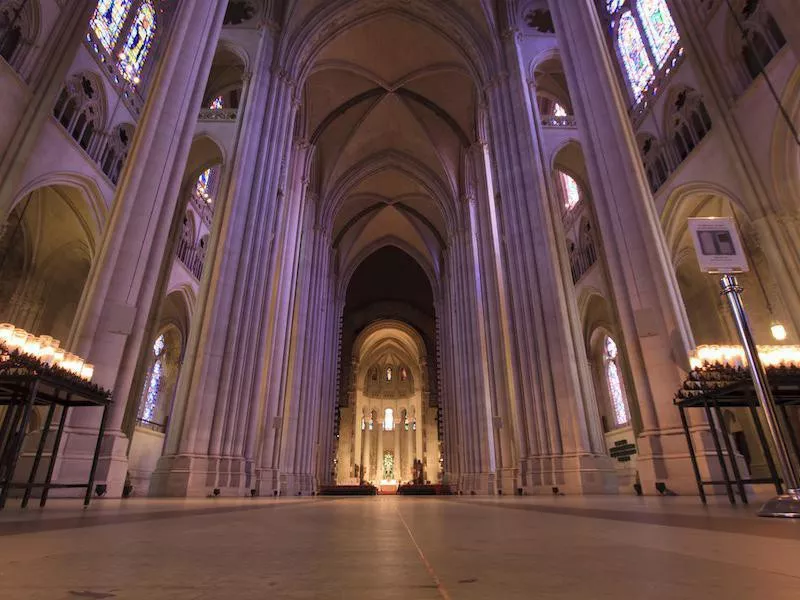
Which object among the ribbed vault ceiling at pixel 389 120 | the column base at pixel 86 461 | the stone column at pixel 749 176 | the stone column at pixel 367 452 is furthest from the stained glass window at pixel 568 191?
the stone column at pixel 367 452

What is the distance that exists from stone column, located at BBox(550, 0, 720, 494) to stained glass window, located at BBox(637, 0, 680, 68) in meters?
4.74

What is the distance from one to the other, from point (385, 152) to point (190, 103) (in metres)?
15.8

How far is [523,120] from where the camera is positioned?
38.3 ft

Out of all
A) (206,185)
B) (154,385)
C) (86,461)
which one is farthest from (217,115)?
(154,385)

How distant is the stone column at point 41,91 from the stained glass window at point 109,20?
2.45 metres

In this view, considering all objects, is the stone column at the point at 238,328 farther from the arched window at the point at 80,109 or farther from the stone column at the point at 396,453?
the stone column at the point at 396,453

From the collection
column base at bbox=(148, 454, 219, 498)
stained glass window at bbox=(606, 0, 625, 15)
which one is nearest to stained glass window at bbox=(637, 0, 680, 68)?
stained glass window at bbox=(606, 0, 625, 15)

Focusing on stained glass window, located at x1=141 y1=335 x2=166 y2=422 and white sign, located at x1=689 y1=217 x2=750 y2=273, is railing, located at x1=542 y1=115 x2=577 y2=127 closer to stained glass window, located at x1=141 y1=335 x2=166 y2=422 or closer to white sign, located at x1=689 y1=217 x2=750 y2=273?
white sign, located at x1=689 y1=217 x2=750 y2=273

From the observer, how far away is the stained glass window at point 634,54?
42.6 ft

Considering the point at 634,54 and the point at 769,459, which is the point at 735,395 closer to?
the point at 769,459

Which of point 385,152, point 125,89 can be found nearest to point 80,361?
point 125,89

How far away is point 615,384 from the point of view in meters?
19.8

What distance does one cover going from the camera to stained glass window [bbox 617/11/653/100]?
1299 centimetres

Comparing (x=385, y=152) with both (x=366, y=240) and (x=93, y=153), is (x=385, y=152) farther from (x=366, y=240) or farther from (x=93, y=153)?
(x=93, y=153)
